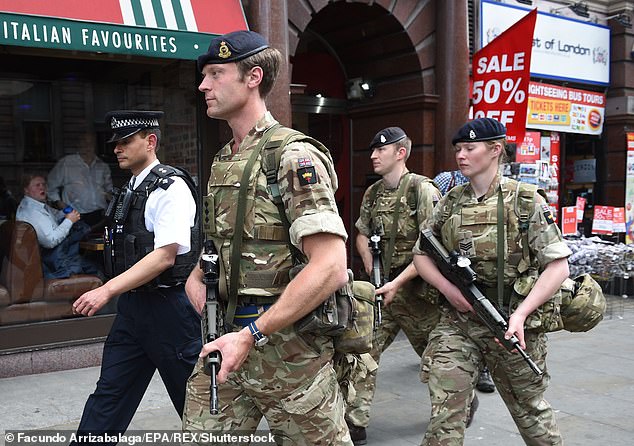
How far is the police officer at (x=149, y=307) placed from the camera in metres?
3.57

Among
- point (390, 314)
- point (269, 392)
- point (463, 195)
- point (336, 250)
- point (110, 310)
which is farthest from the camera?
point (110, 310)

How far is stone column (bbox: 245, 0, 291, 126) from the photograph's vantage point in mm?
6742

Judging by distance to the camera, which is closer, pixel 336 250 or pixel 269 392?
pixel 336 250

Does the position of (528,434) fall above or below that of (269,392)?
below

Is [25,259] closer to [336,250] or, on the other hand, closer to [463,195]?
[463,195]

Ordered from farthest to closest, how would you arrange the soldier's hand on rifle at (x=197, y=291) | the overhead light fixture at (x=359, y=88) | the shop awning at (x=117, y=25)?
the overhead light fixture at (x=359, y=88), the shop awning at (x=117, y=25), the soldier's hand on rifle at (x=197, y=291)

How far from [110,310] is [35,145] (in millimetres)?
1799

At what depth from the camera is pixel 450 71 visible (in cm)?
825

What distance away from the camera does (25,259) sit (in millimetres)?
6539

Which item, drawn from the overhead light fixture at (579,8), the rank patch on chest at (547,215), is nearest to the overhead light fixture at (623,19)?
the overhead light fixture at (579,8)

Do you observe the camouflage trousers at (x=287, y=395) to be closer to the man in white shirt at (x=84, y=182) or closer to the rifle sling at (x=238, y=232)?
the rifle sling at (x=238, y=232)

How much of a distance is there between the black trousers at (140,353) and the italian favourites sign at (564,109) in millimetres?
7222

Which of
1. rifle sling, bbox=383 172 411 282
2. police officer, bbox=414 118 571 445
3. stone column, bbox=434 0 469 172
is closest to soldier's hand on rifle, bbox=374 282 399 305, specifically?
rifle sling, bbox=383 172 411 282

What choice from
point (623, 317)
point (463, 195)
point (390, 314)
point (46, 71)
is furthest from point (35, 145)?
point (623, 317)
